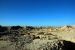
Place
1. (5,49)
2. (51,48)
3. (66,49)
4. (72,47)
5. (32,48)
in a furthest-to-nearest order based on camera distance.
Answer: (72,47) < (66,49) < (51,48) < (32,48) < (5,49)

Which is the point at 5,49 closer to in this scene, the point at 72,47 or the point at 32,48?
the point at 32,48

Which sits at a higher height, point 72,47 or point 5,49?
point 5,49

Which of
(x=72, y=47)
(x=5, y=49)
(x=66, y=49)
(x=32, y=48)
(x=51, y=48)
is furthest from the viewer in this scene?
(x=72, y=47)

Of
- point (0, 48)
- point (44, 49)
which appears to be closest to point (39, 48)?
point (44, 49)

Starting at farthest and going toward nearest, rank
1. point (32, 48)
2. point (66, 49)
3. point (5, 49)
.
A: point (66, 49)
point (32, 48)
point (5, 49)

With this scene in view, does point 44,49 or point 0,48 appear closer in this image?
point 0,48

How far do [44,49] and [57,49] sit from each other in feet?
6.94

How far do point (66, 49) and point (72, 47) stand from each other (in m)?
1.94

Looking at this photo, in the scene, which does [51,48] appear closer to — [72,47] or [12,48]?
[12,48]

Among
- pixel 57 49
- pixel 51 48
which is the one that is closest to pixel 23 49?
pixel 51 48

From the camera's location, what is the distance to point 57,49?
13.6 m

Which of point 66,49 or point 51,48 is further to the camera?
point 66,49

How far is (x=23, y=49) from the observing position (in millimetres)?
11305

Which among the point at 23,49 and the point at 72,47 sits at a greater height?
the point at 23,49
